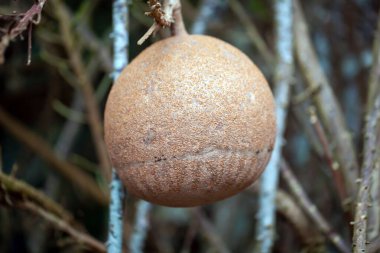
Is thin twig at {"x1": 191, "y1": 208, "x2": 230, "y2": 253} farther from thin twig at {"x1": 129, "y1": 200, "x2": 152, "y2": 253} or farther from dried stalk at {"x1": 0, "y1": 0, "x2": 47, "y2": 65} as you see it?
dried stalk at {"x1": 0, "y1": 0, "x2": 47, "y2": 65}

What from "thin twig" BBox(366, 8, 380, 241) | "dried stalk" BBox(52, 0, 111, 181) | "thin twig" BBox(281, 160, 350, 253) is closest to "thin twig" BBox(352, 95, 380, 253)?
"thin twig" BBox(366, 8, 380, 241)

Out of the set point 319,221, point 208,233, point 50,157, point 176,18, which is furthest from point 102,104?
point 176,18

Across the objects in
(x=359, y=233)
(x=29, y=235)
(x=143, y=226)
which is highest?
(x=359, y=233)

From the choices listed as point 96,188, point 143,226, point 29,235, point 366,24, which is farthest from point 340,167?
point 29,235

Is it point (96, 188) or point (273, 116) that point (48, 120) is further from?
point (273, 116)

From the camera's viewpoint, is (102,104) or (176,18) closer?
(176,18)

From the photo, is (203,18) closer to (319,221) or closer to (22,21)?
(319,221)
